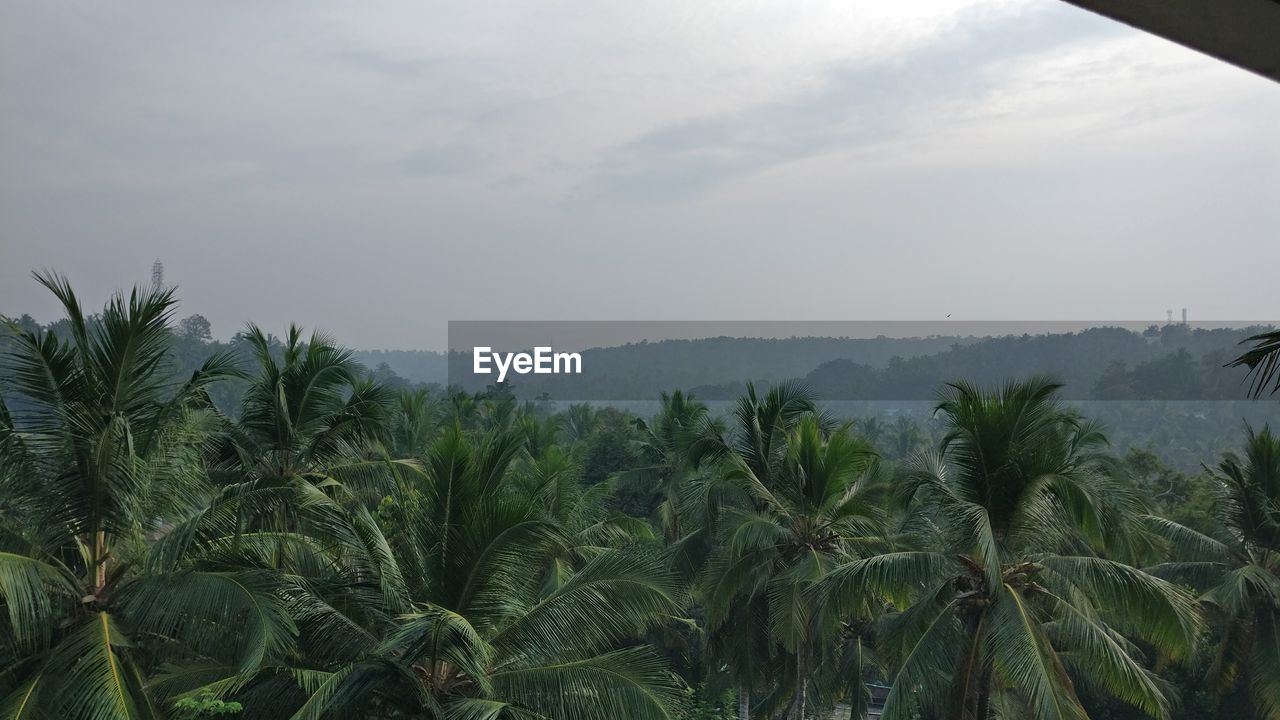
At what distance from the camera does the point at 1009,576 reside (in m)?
12.2

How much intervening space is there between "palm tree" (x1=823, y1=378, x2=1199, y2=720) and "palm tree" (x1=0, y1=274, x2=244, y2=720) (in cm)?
778

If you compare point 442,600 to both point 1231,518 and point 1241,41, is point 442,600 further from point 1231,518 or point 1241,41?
point 1231,518

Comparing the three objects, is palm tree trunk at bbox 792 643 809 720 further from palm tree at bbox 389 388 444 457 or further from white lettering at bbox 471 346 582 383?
white lettering at bbox 471 346 582 383

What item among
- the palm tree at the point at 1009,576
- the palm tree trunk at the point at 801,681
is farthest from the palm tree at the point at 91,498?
the palm tree trunk at the point at 801,681

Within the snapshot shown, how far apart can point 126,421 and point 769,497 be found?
11.4 meters

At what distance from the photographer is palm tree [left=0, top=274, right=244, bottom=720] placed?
804 cm

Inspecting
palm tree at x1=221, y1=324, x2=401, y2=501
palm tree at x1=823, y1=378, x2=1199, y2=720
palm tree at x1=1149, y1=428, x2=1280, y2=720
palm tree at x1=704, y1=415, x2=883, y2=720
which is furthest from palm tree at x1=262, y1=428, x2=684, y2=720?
palm tree at x1=1149, y1=428, x2=1280, y2=720

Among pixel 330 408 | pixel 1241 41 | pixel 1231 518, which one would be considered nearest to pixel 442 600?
pixel 330 408

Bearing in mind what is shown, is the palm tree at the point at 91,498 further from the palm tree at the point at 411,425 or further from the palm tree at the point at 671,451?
the palm tree at the point at 411,425

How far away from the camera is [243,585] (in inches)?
329

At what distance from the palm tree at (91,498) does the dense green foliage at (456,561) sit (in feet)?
0.08

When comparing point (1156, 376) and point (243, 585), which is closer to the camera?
point (243, 585)

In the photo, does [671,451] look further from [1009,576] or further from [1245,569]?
[1009,576]

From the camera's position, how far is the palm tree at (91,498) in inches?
316
